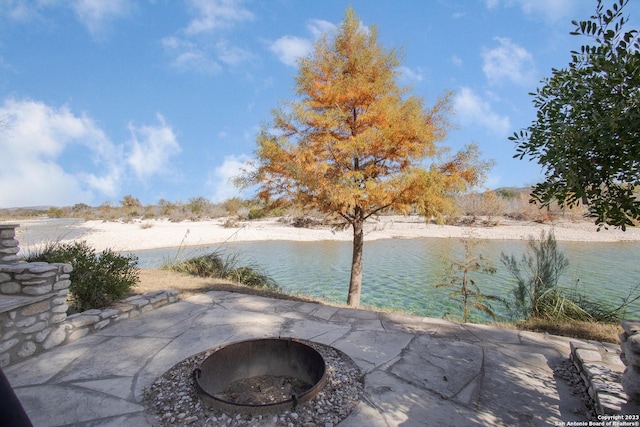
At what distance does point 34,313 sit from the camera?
3594 mm

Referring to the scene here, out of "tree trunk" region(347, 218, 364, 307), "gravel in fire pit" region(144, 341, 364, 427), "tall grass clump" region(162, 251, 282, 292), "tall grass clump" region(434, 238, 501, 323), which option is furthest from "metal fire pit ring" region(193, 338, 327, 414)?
"tall grass clump" region(162, 251, 282, 292)

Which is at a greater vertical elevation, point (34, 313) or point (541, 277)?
Result: point (541, 277)

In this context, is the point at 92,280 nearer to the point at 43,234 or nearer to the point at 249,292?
the point at 249,292

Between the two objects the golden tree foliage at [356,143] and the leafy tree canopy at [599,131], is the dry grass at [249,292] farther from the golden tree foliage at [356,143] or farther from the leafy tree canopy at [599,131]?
the leafy tree canopy at [599,131]

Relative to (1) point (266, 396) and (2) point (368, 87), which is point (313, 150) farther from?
(1) point (266, 396)

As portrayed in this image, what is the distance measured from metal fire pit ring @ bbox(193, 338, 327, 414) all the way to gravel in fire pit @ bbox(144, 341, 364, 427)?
0.14 meters

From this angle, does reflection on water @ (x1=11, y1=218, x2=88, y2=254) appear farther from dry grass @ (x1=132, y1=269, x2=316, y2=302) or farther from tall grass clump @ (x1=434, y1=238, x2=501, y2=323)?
tall grass clump @ (x1=434, y1=238, x2=501, y2=323)

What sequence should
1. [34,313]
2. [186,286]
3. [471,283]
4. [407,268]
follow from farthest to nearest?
[407,268]
[186,286]
[471,283]
[34,313]

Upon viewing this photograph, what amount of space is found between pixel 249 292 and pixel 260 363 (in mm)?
3360

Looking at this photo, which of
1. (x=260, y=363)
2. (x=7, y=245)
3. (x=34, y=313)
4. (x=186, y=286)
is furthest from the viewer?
(x=186, y=286)

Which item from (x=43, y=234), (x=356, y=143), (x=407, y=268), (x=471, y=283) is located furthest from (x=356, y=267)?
(x=43, y=234)

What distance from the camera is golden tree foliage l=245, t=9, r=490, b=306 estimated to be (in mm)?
6090

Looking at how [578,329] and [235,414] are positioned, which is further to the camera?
[578,329]

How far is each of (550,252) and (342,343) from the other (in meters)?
5.16
